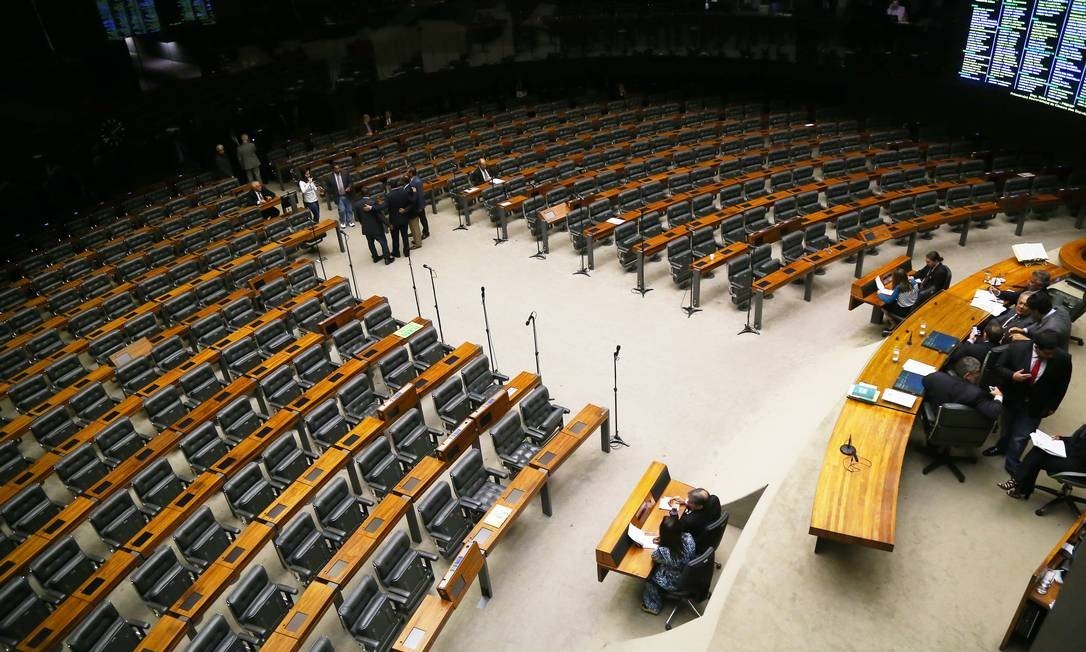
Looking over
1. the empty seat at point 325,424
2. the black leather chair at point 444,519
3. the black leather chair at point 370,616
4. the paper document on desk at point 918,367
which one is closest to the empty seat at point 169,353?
the empty seat at point 325,424

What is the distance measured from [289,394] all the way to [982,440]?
9130 millimetres

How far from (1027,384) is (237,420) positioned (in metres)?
9.95

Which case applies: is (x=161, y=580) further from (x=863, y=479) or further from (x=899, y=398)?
(x=899, y=398)

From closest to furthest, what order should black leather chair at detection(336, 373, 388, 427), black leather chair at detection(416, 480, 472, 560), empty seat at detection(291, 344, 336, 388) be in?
black leather chair at detection(416, 480, 472, 560) → black leather chair at detection(336, 373, 388, 427) → empty seat at detection(291, 344, 336, 388)

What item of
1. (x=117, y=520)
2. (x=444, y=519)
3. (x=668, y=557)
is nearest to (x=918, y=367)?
(x=668, y=557)

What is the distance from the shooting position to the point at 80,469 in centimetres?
906

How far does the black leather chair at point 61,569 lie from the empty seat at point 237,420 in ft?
7.54

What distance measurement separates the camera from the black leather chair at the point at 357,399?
9797 millimetres

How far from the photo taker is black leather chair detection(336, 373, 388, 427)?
9797 millimetres

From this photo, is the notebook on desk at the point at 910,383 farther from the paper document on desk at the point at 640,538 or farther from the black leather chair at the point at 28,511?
the black leather chair at the point at 28,511

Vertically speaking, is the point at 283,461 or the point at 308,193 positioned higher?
the point at 308,193

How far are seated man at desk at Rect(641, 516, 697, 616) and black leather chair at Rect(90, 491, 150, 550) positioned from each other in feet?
20.5

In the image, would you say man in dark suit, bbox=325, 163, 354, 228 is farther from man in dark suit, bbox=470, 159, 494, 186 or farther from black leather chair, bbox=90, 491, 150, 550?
black leather chair, bbox=90, 491, 150, 550

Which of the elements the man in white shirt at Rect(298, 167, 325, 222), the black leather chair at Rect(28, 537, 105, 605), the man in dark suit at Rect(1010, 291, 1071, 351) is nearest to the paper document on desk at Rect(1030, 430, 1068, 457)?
the man in dark suit at Rect(1010, 291, 1071, 351)
